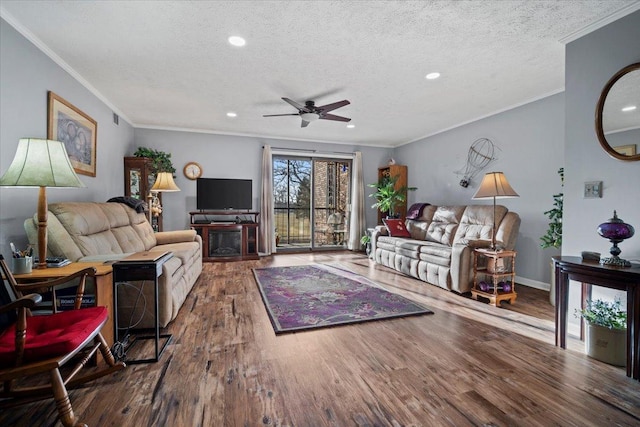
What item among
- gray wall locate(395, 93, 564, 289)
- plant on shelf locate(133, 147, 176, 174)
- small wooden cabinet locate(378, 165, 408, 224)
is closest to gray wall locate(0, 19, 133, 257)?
plant on shelf locate(133, 147, 176, 174)

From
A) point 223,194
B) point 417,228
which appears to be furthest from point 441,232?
point 223,194

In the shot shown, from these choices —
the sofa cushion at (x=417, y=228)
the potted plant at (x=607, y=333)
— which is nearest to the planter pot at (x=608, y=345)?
the potted plant at (x=607, y=333)

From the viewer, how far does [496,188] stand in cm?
340

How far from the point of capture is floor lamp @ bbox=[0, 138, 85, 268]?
1.87 meters

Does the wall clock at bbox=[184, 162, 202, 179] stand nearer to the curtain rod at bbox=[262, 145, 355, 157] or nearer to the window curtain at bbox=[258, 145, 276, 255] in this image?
the window curtain at bbox=[258, 145, 276, 255]

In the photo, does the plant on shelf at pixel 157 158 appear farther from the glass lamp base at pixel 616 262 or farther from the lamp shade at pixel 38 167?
the glass lamp base at pixel 616 262

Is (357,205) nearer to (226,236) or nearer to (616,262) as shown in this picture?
(226,236)

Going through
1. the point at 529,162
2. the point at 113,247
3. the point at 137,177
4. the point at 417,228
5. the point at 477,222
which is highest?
the point at 529,162

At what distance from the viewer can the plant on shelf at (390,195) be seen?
617cm

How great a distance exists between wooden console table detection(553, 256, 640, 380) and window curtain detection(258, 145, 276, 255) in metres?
4.93

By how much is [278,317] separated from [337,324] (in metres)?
0.58

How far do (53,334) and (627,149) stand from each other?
3839 millimetres

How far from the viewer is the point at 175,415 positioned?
4.94 feet

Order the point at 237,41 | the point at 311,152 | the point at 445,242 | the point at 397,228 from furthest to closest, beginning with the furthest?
the point at 311,152
the point at 397,228
the point at 445,242
the point at 237,41
